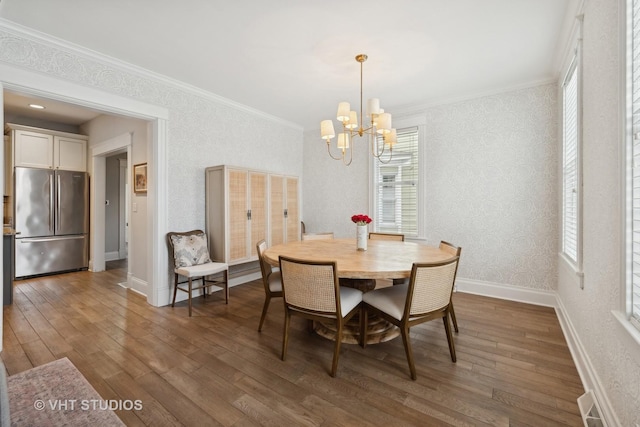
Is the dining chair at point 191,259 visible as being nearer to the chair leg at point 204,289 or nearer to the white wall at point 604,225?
the chair leg at point 204,289

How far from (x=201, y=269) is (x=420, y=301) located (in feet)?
7.89

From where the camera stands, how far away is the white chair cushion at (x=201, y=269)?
3.16 meters

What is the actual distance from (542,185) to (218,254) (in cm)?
402

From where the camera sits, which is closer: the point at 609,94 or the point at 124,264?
the point at 609,94

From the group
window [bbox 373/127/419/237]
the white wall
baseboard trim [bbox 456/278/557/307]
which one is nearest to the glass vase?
the white wall

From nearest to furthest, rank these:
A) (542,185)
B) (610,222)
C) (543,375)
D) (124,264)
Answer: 1. (610,222)
2. (543,375)
3. (542,185)
4. (124,264)

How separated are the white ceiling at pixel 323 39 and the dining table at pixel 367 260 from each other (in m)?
1.91

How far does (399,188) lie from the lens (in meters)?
4.42

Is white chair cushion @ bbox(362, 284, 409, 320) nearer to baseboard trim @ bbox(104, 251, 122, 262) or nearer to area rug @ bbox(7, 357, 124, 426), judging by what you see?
area rug @ bbox(7, 357, 124, 426)

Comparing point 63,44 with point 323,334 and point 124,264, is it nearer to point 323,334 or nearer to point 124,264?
point 323,334

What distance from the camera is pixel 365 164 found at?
4.75 meters

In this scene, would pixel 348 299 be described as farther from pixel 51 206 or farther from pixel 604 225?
pixel 51 206

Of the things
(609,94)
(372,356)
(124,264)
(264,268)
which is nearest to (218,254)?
(264,268)

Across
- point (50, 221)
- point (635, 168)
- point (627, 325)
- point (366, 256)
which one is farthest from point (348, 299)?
point (50, 221)
